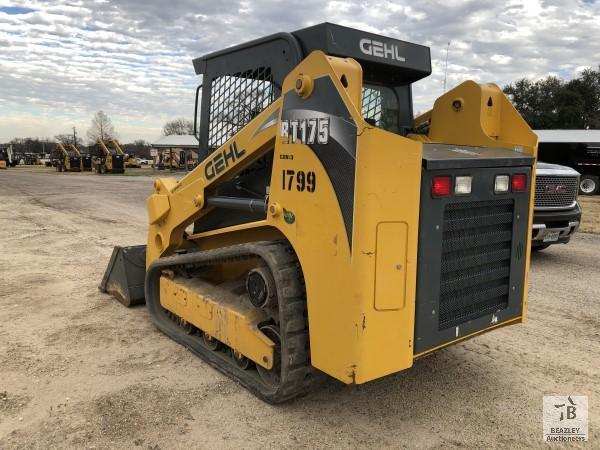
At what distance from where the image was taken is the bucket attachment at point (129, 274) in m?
5.36

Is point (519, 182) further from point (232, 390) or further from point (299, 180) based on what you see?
point (232, 390)

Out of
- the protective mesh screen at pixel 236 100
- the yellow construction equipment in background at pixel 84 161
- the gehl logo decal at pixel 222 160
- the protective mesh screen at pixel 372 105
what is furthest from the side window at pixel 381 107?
the yellow construction equipment in background at pixel 84 161

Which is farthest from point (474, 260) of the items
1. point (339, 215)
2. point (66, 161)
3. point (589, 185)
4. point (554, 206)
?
point (66, 161)

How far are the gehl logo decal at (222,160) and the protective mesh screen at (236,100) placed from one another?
0.36 m

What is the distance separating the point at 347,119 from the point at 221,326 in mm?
1883

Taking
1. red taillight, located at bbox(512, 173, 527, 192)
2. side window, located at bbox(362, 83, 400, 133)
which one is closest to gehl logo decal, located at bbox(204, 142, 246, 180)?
side window, located at bbox(362, 83, 400, 133)

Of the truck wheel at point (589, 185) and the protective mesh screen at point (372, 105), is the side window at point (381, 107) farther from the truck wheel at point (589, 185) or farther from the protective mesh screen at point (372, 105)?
the truck wheel at point (589, 185)

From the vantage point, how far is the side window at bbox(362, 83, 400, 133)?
4.03 m

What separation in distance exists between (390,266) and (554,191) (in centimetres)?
589

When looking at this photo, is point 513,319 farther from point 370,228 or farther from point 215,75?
point 215,75

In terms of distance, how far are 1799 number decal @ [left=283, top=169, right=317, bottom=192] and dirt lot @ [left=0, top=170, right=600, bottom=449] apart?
1418 millimetres

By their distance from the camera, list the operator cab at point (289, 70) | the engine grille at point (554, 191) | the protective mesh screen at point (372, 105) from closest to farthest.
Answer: the operator cab at point (289, 70) → the protective mesh screen at point (372, 105) → the engine grille at point (554, 191)

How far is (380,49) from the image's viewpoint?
3725 millimetres

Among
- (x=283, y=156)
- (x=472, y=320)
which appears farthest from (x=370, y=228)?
(x=472, y=320)
